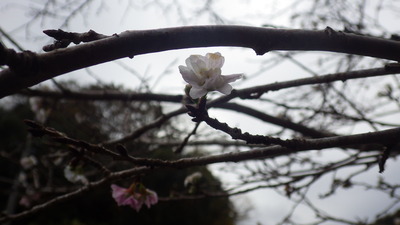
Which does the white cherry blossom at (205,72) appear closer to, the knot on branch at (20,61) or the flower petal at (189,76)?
the flower petal at (189,76)

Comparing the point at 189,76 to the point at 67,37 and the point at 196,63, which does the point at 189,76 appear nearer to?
the point at 196,63

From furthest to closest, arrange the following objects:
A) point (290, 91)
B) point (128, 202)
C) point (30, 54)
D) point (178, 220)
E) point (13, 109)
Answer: point (13, 109)
point (178, 220)
point (290, 91)
point (128, 202)
point (30, 54)

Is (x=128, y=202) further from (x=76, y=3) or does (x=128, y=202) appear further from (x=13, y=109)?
(x=13, y=109)

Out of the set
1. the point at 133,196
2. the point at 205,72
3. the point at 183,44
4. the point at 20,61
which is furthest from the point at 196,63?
the point at 133,196

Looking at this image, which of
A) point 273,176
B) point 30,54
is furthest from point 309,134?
point 30,54

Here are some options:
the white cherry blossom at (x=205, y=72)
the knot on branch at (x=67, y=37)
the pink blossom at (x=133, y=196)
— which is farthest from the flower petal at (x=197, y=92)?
the pink blossom at (x=133, y=196)

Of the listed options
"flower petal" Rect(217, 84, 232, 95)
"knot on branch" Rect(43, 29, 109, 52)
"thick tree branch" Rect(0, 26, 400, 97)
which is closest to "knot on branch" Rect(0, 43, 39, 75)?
"thick tree branch" Rect(0, 26, 400, 97)
